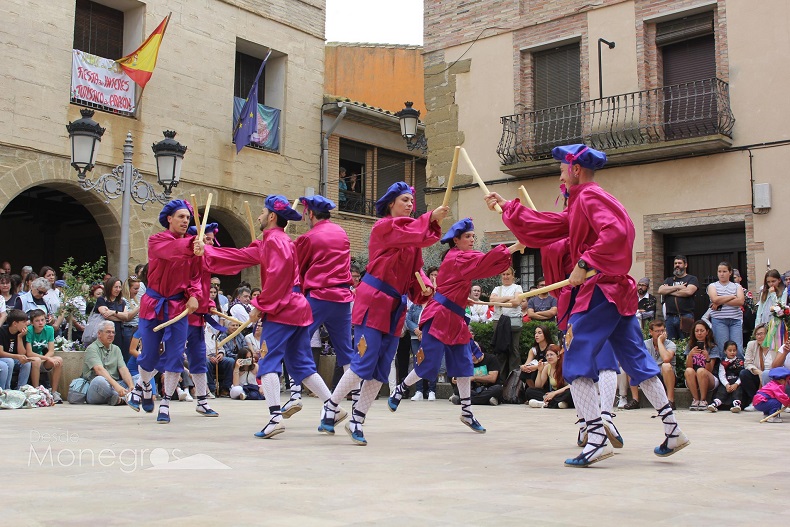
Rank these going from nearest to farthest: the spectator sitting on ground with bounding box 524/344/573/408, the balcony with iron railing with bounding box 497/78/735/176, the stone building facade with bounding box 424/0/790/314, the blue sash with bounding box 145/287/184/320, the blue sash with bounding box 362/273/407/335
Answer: the blue sash with bounding box 362/273/407/335
the blue sash with bounding box 145/287/184/320
the spectator sitting on ground with bounding box 524/344/573/408
the stone building facade with bounding box 424/0/790/314
the balcony with iron railing with bounding box 497/78/735/176

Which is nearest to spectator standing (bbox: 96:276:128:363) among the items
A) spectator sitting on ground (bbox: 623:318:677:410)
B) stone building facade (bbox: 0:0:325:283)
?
stone building facade (bbox: 0:0:325:283)

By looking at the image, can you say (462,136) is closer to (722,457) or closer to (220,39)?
(220,39)

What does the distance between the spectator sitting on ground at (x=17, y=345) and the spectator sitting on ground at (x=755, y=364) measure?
874 cm

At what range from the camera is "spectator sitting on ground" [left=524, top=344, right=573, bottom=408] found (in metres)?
11.5

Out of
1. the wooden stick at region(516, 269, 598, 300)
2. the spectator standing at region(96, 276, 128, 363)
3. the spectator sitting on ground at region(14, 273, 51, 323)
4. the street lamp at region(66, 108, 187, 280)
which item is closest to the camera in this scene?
the wooden stick at region(516, 269, 598, 300)

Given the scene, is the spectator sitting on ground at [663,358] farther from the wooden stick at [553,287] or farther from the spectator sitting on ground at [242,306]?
the wooden stick at [553,287]

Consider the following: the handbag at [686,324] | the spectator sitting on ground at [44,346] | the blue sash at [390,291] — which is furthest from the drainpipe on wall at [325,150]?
the blue sash at [390,291]

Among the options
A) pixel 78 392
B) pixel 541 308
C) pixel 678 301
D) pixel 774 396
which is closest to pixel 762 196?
pixel 678 301

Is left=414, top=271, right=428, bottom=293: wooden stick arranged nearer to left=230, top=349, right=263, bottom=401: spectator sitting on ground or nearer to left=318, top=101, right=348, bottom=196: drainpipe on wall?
left=230, top=349, right=263, bottom=401: spectator sitting on ground

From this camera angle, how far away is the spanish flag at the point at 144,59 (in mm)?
18094

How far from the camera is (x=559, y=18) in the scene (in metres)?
18.0

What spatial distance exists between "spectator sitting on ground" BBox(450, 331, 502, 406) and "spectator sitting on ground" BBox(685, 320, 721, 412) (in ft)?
8.36

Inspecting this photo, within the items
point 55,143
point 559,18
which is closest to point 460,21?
point 559,18

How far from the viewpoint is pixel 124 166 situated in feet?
43.2
